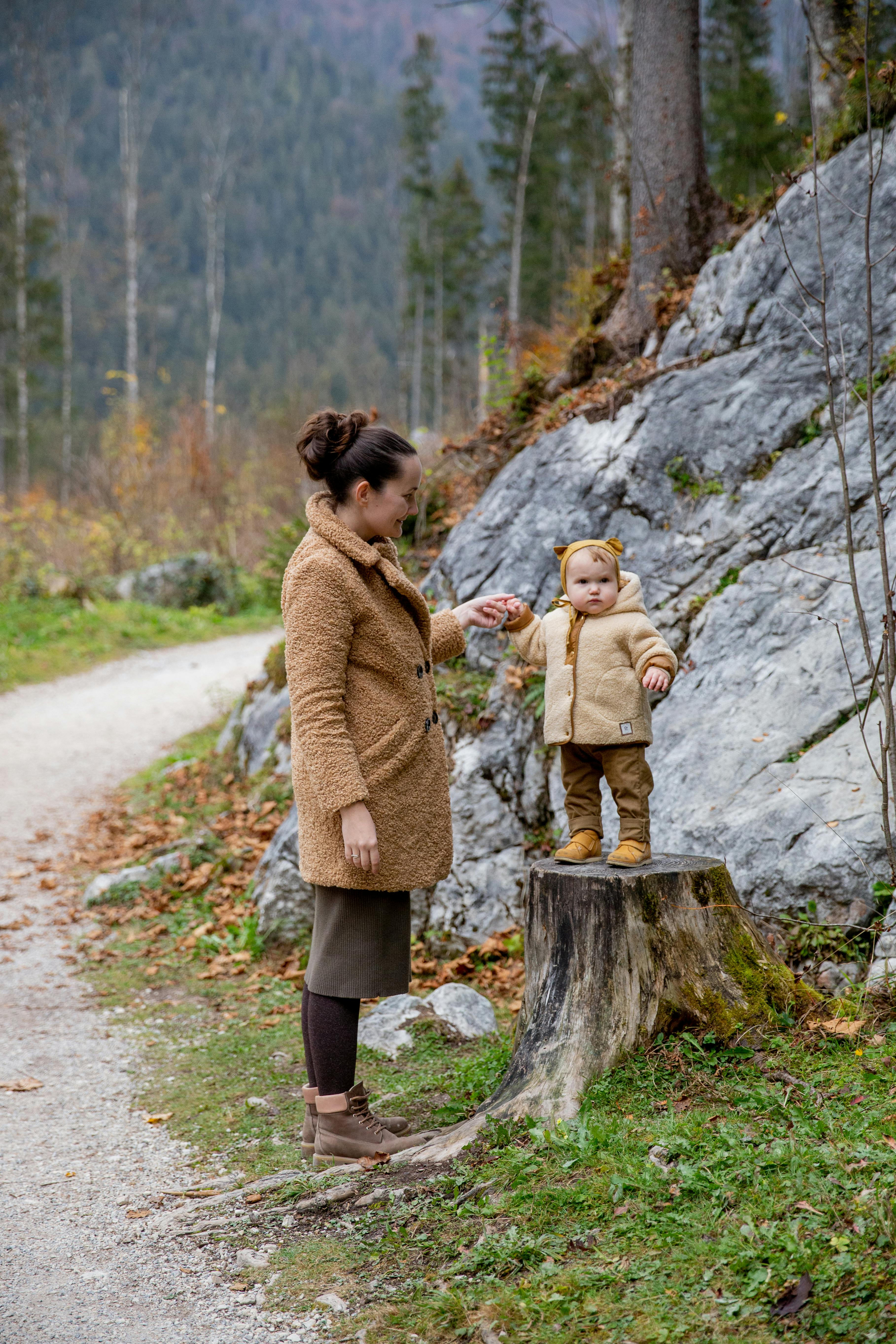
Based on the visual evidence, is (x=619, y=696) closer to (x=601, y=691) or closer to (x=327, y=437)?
(x=601, y=691)

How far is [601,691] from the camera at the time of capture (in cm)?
328

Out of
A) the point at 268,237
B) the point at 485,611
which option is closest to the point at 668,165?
the point at 485,611

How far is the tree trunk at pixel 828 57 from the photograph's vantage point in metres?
6.97

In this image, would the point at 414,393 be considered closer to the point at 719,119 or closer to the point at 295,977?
the point at 719,119

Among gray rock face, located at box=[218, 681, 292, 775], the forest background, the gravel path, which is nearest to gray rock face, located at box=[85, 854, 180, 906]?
the gravel path

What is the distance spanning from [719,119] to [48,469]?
25.7 metres

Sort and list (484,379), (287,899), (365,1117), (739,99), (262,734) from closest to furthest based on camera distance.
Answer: (365,1117) < (287,899) < (262,734) < (484,379) < (739,99)

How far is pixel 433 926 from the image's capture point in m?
5.27

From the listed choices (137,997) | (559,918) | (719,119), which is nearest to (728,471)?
(559,918)

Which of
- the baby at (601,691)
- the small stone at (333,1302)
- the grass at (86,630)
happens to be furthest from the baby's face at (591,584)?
the grass at (86,630)

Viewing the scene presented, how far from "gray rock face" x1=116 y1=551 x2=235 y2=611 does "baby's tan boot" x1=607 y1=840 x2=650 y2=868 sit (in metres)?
15.4

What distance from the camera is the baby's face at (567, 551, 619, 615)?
3.31m

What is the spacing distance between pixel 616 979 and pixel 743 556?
10.2 ft

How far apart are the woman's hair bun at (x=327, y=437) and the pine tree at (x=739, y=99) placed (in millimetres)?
9955
